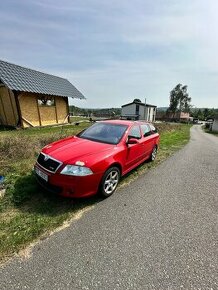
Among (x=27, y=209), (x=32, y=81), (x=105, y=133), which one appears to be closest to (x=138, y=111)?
(x=32, y=81)

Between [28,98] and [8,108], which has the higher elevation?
[28,98]

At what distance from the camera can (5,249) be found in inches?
105

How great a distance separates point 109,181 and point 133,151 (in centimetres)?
Result: 132

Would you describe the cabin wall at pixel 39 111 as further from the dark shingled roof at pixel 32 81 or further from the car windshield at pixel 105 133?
the car windshield at pixel 105 133

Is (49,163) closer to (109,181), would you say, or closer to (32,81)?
(109,181)

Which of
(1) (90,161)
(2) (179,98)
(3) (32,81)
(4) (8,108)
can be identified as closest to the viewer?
(1) (90,161)

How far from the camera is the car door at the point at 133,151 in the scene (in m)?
5.03

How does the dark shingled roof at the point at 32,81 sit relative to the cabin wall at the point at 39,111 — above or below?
above

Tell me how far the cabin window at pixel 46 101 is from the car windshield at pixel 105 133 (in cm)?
1176

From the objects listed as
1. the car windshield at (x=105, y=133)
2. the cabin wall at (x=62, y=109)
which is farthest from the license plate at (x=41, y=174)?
the cabin wall at (x=62, y=109)

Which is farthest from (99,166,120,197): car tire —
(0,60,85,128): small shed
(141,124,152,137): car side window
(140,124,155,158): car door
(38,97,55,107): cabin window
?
(38,97,55,107): cabin window

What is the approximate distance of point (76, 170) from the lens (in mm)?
3736

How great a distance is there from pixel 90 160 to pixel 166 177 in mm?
2980

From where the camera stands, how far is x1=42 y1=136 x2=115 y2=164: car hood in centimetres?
393
